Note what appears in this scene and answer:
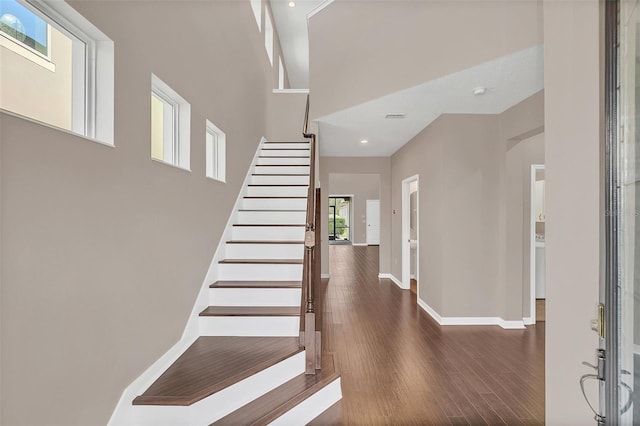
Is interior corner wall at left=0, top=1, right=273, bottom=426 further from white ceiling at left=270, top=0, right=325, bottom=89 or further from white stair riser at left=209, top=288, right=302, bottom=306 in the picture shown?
white ceiling at left=270, top=0, right=325, bottom=89

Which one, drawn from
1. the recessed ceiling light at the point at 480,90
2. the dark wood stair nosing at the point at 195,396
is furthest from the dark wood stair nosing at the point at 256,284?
the recessed ceiling light at the point at 480,90

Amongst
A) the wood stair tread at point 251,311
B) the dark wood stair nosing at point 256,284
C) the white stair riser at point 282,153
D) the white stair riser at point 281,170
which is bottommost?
the wood stair tread at point 251,311

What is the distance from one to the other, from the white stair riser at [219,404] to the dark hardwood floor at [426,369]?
398 mm

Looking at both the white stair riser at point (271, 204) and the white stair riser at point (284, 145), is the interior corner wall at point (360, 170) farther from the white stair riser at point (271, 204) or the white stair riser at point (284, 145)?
the white stair riser at point (271, 204)

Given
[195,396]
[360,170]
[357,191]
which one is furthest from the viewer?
[357,191]

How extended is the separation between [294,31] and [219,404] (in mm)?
8413

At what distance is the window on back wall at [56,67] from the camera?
1.30 metres

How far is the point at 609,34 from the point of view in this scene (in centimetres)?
127

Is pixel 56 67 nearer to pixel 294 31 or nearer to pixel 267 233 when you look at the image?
pixel 267 233

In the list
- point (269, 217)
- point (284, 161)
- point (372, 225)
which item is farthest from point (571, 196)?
point (372, 225)

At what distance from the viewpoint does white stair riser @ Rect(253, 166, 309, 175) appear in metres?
4.96

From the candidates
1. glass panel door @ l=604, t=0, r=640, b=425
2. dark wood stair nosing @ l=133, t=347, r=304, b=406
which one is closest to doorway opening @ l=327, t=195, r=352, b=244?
dark wood stair nosing @ l=133, t=347, r=304, b=406

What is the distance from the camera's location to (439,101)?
384 centimetres

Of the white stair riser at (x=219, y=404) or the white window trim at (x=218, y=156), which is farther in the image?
the white window trim at (x=218, y=156)
